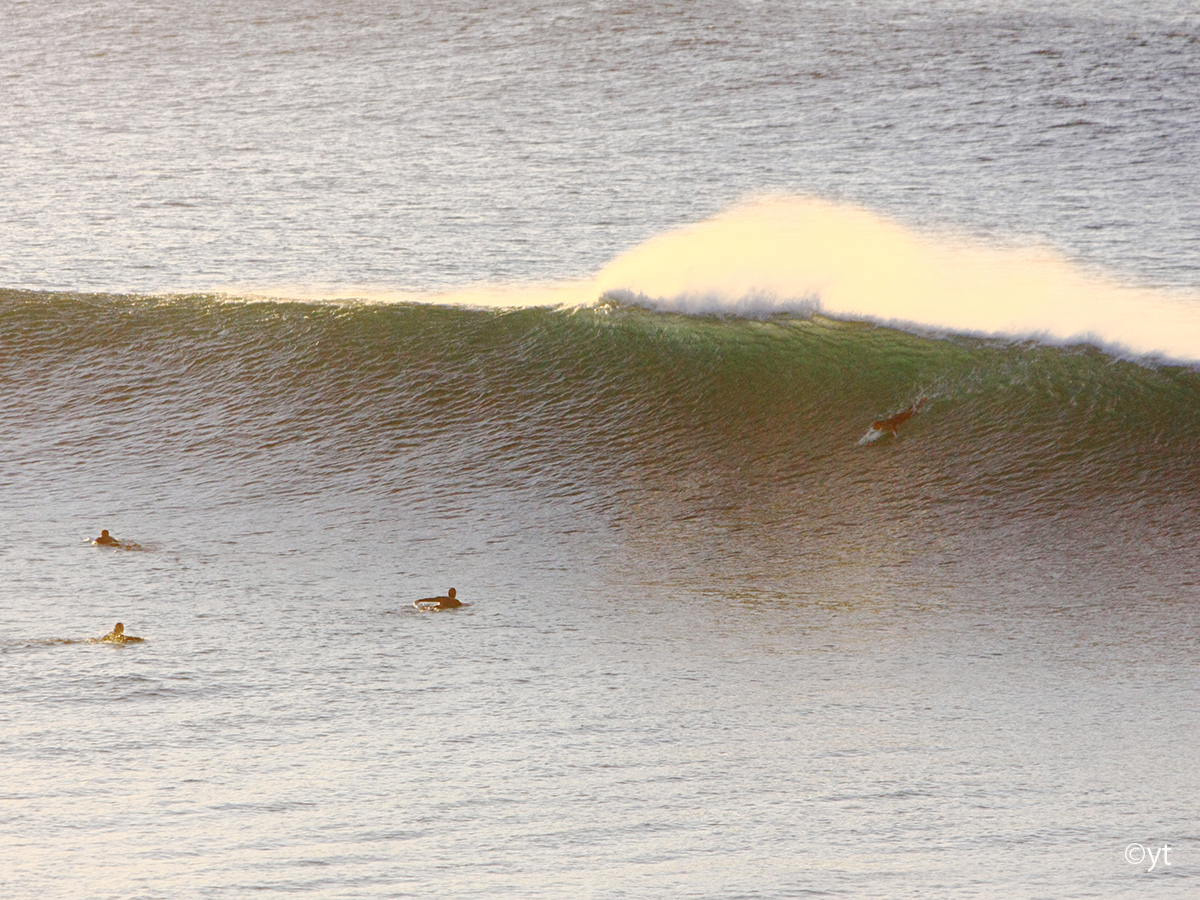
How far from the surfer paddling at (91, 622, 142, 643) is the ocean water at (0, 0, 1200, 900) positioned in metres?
0.05

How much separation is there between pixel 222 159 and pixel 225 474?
41.1 ft

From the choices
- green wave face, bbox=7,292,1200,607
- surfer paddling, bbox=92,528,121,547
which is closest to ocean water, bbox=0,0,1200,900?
green wave face, bbox=7,292,1200,607

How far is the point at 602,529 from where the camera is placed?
802 centimetres

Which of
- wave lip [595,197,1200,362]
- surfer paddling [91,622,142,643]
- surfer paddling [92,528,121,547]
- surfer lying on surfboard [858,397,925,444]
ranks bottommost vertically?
surfer paddling [91,622,142,643]

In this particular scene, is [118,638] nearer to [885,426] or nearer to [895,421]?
[885,426]

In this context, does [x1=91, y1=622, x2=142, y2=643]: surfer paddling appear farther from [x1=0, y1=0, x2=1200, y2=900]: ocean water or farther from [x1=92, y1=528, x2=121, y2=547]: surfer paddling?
[x1=92, y1=528, x2=121, y2=547]: surfer paddling

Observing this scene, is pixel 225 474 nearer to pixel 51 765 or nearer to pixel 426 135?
pixel 51 765

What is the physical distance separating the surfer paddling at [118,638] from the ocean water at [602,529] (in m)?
0.05

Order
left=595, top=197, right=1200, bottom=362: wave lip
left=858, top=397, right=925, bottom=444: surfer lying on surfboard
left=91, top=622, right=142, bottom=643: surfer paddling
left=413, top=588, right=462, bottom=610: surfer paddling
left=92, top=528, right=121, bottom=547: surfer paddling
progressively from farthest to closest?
1. left=595, top=197, right=1200, bottom=362: wave lip
2. left=858, top=397, right=925, bottom=444: surfer lying on surfboard
3. left=92, top=528, right=121, bottom=547: surfer paddling
4. left=413, top=588, right=462, bottom=610: surfer paddling
5. left=91, top=622, right=142, bottom=643: surfer paddling

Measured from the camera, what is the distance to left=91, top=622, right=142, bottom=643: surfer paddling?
6.14m

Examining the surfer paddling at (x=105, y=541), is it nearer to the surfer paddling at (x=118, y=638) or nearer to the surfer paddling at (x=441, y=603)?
the surfer paddling at (x=118, y=638)

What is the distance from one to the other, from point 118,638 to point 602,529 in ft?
9.64

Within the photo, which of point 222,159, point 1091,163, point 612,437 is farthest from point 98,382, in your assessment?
point 1091,163

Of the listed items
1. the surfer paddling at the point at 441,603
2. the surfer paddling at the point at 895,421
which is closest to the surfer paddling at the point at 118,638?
the surfer paddling at the point at 441,603
